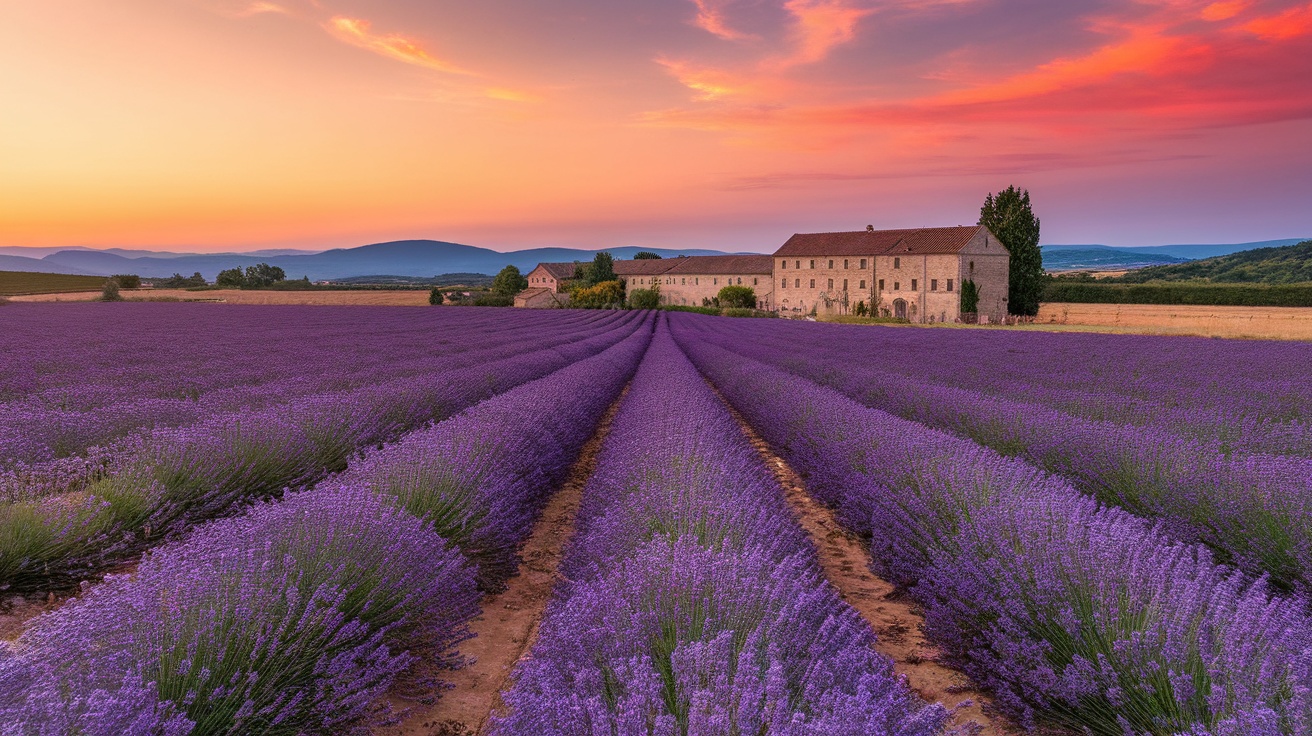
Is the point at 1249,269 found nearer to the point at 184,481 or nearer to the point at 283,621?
the point at 184,481

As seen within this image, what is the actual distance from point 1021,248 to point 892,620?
46013 millimetres

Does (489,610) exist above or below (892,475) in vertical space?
below

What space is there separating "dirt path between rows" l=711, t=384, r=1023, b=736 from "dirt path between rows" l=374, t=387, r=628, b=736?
4.83 ft

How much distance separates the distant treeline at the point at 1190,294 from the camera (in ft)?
152

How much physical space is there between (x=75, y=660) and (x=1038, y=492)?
140 inches

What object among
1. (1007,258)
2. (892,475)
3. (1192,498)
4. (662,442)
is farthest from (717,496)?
(1007,258)

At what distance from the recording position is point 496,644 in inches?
115

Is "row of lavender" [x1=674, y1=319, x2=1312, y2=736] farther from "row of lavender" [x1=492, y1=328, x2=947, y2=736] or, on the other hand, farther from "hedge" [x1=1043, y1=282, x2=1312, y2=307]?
"hedge" [x1=1043, y1=282, x2=1312, y2=307]

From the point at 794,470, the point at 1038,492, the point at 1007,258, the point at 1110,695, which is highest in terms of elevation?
the point at 1007,258

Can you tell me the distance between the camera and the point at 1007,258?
42.4m

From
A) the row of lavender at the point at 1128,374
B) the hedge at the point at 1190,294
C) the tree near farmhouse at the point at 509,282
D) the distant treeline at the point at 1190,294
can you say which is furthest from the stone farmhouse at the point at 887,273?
the tree near farmhouse at the point at 509,282

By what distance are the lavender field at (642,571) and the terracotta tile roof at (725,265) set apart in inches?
2306

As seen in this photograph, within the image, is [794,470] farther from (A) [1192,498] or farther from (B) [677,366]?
(B) [677,366]

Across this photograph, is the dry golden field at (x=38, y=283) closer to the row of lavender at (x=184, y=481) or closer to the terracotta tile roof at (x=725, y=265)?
the terracotta tile roof at (x=725, y=265)
